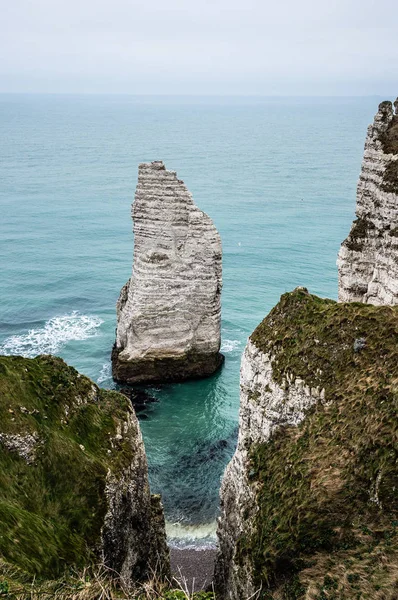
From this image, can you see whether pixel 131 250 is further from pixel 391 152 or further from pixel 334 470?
pixel 334 470

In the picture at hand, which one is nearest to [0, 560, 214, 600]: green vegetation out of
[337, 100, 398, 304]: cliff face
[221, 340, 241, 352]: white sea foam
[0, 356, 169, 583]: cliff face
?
[0, 356, 169, 583]: cliff face

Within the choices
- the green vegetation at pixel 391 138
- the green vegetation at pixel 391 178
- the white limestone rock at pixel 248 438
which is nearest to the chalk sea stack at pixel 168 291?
the green vegetation at pixel 391 138

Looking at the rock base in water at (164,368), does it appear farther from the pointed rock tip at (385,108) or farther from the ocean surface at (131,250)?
the pointed rock tip at (385,108)

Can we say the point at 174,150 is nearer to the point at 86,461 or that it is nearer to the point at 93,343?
the point at 93,343

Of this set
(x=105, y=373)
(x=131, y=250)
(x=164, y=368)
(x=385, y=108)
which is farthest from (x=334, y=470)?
(x=131, y=250)

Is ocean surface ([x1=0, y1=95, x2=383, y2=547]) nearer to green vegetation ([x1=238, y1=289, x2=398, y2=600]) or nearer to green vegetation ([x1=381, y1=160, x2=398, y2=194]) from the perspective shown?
green vegetation ([x1=238, y1=289, x2=398, y2=600])

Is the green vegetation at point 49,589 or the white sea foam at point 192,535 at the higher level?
the green vegetation at point 49,589
